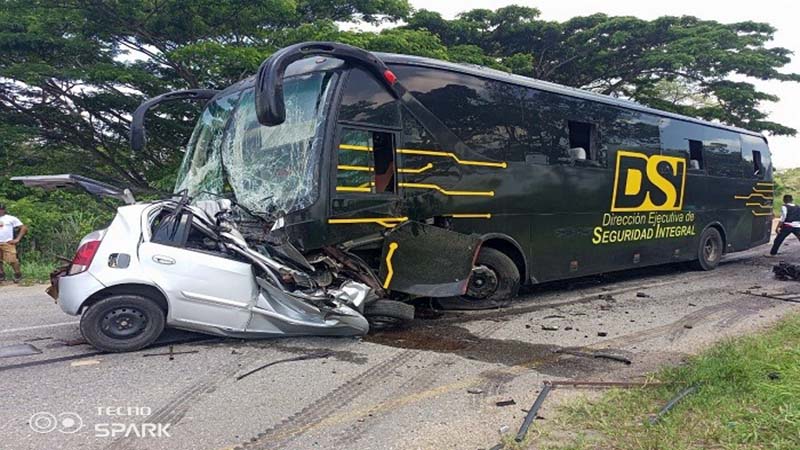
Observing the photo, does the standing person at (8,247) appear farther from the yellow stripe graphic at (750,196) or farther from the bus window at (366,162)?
the yellow stripe graphic at (750,196)

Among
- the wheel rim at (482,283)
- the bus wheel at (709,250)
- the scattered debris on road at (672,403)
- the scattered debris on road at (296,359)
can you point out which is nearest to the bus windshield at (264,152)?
the scattered debris on road at (296,359)

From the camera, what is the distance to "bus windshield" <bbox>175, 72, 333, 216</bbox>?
5240 mm

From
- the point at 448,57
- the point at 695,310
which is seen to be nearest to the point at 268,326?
the point at 695,310

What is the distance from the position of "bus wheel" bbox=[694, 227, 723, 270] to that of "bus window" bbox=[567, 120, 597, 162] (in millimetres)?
3890

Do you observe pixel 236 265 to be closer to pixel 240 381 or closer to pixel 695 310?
pixel 240 381

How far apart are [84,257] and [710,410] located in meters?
4.82

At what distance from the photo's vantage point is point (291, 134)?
5477mm

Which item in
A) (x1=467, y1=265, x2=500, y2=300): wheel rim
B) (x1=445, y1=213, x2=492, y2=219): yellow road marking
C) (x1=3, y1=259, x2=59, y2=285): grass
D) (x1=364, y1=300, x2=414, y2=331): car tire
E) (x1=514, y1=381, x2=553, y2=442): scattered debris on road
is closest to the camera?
(x1=514, y1=381, x2=553, y2=442): scattered debris on road

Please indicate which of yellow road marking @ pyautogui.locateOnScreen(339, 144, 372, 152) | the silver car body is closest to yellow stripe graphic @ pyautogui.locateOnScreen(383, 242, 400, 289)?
the silver car body

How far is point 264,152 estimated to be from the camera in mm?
5652

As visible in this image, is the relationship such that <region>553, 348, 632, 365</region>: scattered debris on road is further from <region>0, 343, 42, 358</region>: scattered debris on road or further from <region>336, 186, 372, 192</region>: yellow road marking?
<region>0, 343, 42, 358</region>: scattered debris on road

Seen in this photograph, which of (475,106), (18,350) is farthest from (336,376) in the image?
(475,106)

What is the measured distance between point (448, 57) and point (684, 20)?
10415 millimetres

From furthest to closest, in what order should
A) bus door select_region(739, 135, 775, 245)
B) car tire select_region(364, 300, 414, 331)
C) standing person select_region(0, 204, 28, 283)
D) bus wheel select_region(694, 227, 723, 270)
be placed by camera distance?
bus door select_region(739, 135, 775, 245), bus wheel select_region(694, 227, 723, 270), standing person select_region(0, 204, 28, 283), car tire select_region(364, 300, 414, 331)
